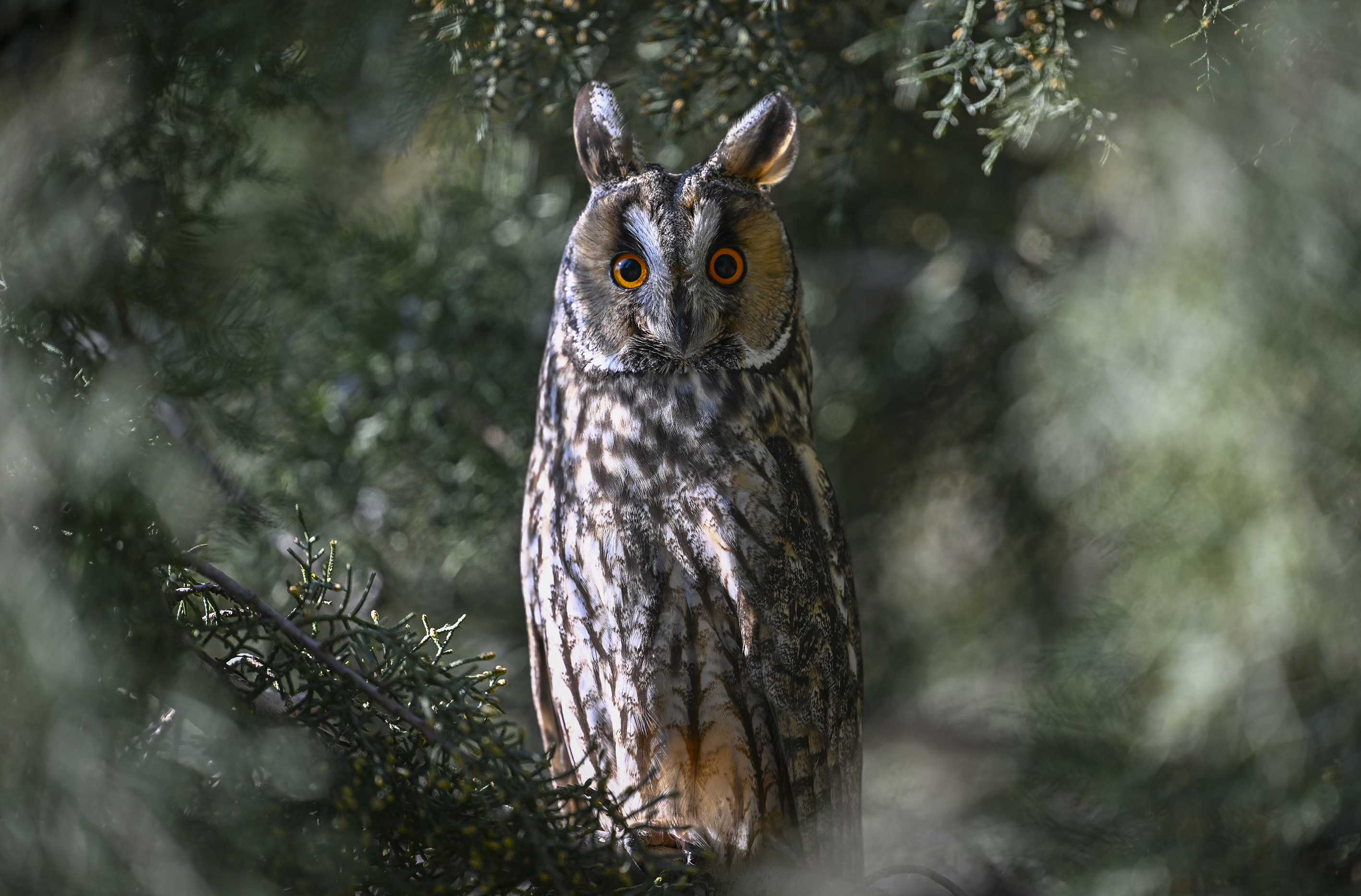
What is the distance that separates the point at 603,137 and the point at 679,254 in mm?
270

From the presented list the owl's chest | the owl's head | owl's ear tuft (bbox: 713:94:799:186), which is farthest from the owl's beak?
owl's ear tuft (bbox: 713:94:799:186)

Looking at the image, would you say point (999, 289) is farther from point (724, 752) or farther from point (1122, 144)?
point (724, 752)

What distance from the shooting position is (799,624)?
5.20 feet

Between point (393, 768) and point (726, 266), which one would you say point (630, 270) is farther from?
point (393, 768)

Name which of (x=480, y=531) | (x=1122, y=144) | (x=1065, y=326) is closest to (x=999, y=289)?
(x=1065, y=326)

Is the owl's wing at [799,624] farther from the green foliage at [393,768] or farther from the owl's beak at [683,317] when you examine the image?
the green foliage at [393,768]

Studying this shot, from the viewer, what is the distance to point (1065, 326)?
2449mm

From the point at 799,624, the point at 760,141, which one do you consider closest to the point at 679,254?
the point at 760,141

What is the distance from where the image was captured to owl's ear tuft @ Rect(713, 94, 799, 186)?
5.02ft

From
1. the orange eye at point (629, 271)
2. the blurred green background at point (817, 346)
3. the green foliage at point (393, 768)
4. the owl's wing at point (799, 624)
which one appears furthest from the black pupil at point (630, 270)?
the green foliage at point (393, 768)

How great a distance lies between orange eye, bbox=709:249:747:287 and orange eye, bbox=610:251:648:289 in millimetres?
102

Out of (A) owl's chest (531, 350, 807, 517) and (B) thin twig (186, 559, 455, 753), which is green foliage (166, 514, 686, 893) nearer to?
(B) thin twig (186, 559, 455, 753)

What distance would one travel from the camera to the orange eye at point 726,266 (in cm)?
151

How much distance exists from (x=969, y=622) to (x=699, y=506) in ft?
6.94
